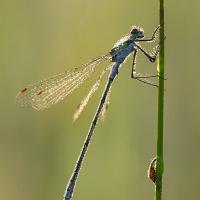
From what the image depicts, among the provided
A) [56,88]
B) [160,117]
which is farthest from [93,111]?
[160,117]

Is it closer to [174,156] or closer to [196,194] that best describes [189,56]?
[174,156]

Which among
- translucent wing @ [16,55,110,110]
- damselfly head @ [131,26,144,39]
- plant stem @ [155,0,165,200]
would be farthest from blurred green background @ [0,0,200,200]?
plant stem @ [155,0,165,200]

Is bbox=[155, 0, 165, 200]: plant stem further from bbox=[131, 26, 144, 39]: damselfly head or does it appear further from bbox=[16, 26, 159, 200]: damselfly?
bbox=[16, 26, 159, 200]: damselfly

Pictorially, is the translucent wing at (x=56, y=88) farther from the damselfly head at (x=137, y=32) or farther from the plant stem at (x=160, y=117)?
the plant stem at (x=160, y=117)

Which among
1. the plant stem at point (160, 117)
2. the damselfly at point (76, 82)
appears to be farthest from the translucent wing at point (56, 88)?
the plant stem at point (160, 117)

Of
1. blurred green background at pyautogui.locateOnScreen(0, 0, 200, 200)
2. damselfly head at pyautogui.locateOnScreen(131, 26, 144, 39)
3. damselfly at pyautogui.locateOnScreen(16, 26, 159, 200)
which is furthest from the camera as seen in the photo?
blurred green background at pyautogui.locateOnScreen(0, 0, 200, 200)

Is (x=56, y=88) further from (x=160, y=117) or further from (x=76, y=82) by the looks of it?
(x=160, y=117)
